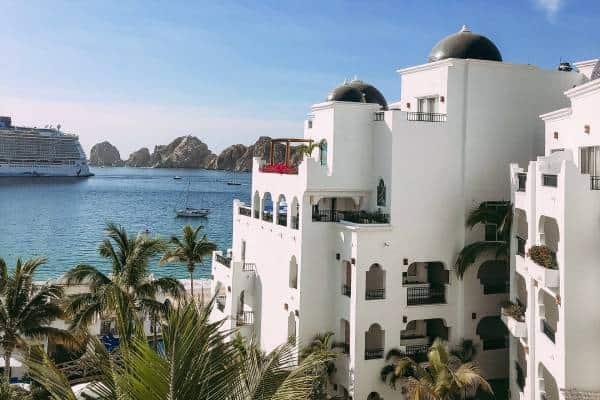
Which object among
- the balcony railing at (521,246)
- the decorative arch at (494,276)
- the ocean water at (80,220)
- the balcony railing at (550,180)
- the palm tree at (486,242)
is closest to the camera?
the balcony railing at (550,180)

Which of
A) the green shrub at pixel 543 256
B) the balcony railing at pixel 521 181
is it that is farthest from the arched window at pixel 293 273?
the green shrub at pixel 543 256

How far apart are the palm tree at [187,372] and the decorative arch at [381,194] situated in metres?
18.8

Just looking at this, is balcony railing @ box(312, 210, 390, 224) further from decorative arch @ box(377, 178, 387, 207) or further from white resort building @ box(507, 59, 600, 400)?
white resort building @ box(507, 59, 600, 400)

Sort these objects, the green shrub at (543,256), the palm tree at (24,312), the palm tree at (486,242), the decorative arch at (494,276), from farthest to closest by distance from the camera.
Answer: the decorative arch at (494,276)
the palm tree at (486,242)
the palm tree at (24,312)
the green shrub at (543,256)

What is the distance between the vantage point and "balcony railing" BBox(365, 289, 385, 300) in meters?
25.3

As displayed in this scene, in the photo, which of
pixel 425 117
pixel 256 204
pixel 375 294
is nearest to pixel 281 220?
pixel 256 204

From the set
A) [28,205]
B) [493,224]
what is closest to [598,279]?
[493,224]

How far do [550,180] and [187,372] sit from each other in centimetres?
1544

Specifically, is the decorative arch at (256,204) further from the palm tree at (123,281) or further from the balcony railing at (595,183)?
the balcony railing at (595,183)

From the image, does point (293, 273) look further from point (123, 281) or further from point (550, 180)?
point (550, 180)

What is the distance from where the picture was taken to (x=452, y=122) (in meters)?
26.4

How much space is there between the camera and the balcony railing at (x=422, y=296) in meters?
26.4

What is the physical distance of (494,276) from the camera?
91.5 feet

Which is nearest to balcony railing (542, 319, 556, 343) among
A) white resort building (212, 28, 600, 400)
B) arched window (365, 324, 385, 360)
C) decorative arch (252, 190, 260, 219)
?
white resort building (212, 28, 600, 400)
